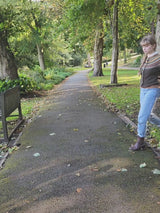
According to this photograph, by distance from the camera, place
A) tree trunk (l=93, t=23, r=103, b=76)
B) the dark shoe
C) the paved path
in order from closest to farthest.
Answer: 1. the paved path
2. the dark shoe
3. tree trunk (l=93, t=23, r=103, b=76)

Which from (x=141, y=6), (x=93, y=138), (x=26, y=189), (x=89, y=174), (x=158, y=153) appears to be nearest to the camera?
(x=26, y=189)

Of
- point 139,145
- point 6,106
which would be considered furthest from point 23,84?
point 139,145

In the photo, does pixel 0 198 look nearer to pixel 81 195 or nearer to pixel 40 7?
pixel 81 195

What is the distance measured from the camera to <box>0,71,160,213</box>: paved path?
2.85 metres

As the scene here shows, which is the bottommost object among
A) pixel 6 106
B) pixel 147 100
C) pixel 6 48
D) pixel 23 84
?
pixel 23 84

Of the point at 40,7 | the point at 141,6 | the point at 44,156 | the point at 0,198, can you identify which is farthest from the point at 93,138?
the point at 40,7

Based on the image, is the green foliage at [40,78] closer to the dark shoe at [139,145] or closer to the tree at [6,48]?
the tree at [6,48]

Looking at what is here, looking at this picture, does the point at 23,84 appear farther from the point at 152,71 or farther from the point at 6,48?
the point at 152,71

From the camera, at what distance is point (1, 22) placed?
12.0m

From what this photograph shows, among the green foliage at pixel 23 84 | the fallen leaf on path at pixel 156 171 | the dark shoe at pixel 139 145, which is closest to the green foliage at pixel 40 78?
the green foliage at pixel 23 84

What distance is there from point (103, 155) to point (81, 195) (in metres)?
1.39

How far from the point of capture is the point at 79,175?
358 centimetres

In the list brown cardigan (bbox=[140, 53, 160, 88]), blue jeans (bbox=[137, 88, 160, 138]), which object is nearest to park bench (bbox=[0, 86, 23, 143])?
blue jeans (bbox=[137, 88, 160, 138])

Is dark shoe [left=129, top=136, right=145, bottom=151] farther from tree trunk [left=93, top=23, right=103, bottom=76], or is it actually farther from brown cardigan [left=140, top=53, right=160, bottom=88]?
tree trunk [left=93, top=23, right=103, bottom=76]
